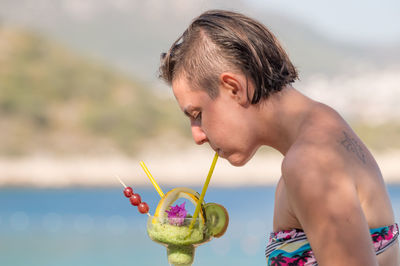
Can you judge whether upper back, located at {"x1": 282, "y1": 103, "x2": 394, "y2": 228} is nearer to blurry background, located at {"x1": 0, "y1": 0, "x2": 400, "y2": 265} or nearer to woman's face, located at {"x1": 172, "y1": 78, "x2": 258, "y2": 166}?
woman's face, located at {"x1": 172, "y1": 78, "x2": 258, "y2": 166}

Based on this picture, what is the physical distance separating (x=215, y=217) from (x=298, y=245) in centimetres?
45

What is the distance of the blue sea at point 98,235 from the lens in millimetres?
16234

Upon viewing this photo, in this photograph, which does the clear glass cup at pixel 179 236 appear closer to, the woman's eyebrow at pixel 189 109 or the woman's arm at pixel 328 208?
the woman's eyebrow at pixel 189 109

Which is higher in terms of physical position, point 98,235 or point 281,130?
point 98,235

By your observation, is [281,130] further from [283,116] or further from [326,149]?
[326,149]

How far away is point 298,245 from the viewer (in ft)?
5.39

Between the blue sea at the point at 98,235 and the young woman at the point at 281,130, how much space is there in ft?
45.6

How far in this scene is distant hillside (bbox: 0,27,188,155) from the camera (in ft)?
158

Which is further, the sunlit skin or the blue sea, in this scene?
the blue sea

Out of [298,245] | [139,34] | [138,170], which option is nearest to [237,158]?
[298,245]

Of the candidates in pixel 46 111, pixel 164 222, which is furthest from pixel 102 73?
pixel 164 222

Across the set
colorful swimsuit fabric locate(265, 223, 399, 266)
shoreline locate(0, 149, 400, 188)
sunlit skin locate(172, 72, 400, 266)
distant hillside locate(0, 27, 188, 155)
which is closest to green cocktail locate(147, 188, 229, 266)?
sunlit skin locate(172, 72, 400, 266)

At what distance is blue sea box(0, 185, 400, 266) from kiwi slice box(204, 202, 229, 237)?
13512 millimetres

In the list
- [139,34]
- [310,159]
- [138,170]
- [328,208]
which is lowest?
[328,208]
